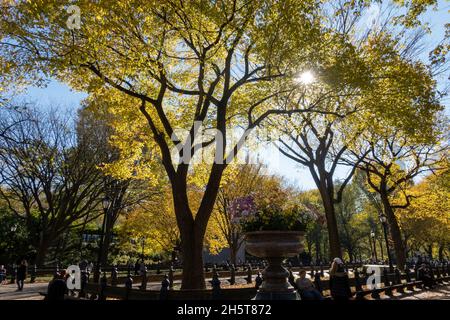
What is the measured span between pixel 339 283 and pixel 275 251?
2.62m

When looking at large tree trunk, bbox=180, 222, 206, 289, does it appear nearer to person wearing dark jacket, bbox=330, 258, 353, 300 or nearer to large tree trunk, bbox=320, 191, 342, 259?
person wearing dark jacket, bbox=330, 258, 353, 300

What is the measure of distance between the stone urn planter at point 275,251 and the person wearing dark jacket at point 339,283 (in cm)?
176

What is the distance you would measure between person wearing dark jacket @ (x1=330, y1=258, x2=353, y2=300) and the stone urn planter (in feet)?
5.77

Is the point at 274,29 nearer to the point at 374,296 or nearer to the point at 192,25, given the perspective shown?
the point at 192,25

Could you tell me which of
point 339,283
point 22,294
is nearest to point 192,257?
point 339,283

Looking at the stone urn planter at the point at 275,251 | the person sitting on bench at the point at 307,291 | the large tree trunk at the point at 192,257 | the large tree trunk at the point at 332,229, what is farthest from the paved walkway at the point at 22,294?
the large tree trunk at the point at 332,229

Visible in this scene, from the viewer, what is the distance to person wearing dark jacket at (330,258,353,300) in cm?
814

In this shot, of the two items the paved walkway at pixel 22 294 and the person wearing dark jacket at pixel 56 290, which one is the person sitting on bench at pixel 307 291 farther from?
the paved walkway at pixel 22 294

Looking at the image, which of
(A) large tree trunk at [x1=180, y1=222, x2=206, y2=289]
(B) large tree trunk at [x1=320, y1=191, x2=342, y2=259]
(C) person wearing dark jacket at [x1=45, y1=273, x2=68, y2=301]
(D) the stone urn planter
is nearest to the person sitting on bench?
(D) the stone urn planter

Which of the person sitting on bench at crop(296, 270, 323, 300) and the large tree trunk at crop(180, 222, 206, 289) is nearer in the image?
the person sitting on bench at crop(296, 270, 323, 300)

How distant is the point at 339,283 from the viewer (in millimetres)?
8273

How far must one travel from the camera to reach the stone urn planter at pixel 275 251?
689 centimetres

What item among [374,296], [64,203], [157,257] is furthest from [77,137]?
A: [157,257]
